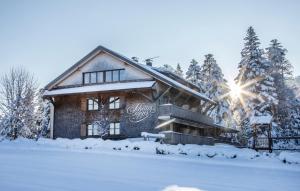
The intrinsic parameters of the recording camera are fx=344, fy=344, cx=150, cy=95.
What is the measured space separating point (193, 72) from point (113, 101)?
83.3 ft

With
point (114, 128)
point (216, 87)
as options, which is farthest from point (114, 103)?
point (216, 87)

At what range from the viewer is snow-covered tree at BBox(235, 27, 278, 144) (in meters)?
40.3

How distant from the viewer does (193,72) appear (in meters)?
51.7

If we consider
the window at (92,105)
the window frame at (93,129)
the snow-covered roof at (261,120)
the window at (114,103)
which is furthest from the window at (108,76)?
the snow-covered roof at (261,120)

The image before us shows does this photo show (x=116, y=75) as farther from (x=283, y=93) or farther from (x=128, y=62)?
(x=283, y=93)

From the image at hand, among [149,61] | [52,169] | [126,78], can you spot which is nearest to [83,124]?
[126,78]

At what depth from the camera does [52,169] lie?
9.15 metres

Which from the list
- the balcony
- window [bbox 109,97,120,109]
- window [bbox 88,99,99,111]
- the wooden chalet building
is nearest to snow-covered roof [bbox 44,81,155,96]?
the wooden chalet building

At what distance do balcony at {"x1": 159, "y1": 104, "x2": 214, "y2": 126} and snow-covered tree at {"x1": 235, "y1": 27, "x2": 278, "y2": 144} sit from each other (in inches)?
364

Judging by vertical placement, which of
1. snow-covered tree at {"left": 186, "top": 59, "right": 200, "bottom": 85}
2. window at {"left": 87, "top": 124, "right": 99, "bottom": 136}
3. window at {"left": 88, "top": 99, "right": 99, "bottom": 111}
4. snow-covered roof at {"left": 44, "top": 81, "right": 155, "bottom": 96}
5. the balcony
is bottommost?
window at {"left": 87, "top": 124, "right": 99, "bottom": 136}

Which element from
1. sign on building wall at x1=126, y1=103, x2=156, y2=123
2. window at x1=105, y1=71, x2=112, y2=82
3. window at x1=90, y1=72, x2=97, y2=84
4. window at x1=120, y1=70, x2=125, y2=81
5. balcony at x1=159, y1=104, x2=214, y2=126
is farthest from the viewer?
window at x1=90, y1=72, x2=97, y2=84

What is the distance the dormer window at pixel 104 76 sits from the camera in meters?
29.0

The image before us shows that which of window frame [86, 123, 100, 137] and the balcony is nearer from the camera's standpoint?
the balcony

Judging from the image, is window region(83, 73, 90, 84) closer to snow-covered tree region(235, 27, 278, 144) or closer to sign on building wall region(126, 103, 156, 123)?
sign on building wall region(126, 103, 156, 123)
